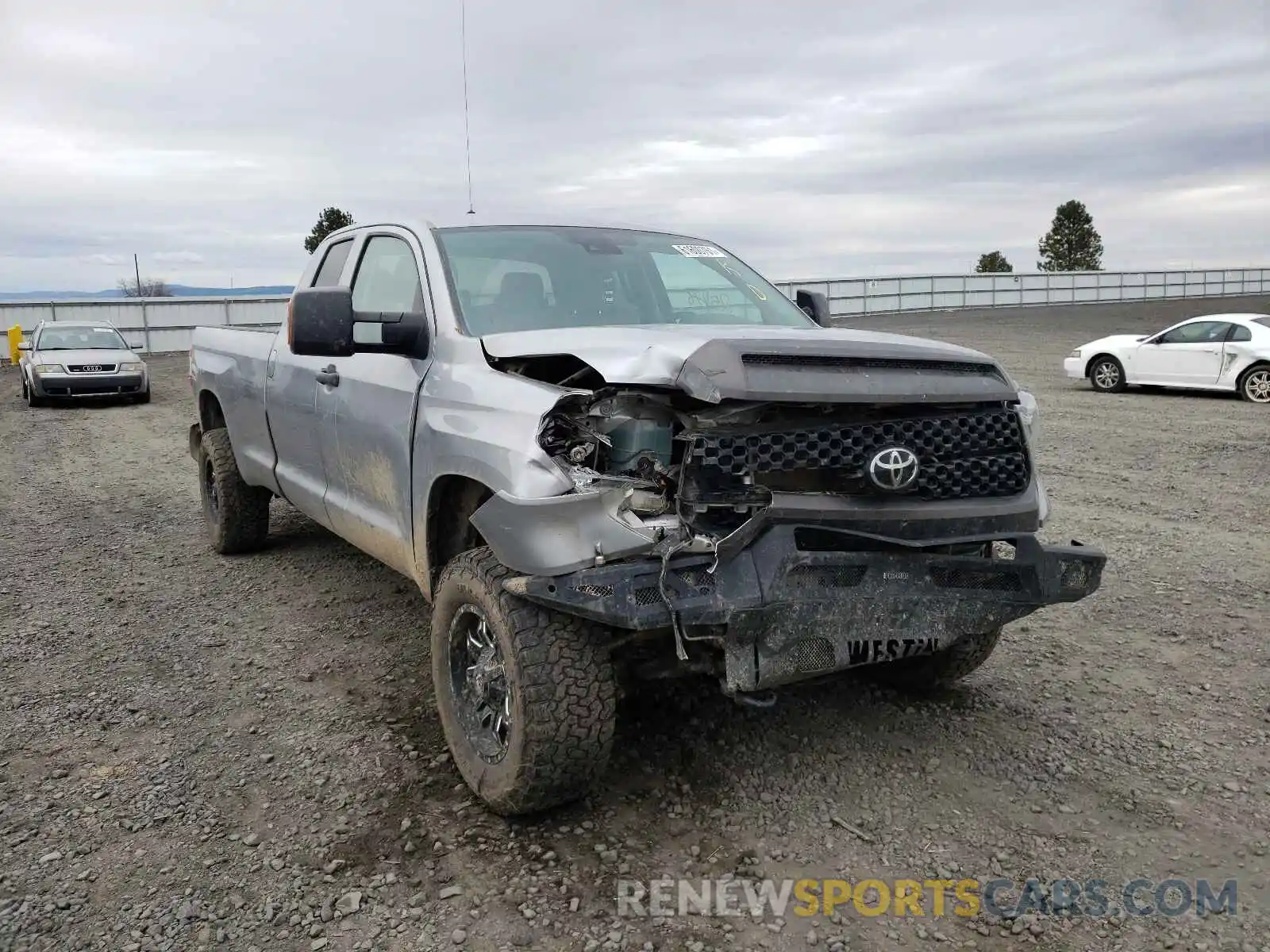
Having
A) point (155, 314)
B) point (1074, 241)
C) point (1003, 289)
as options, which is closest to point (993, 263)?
point (1074, 241)

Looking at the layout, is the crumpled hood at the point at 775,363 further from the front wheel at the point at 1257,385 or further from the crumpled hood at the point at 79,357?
the crumpled hood at the point at 79,357

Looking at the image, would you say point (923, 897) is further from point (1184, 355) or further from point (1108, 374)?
point (1108, 374)

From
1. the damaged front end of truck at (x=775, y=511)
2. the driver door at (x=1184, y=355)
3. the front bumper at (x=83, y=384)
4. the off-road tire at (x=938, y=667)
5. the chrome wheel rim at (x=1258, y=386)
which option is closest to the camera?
the damaged front end of truck at (x=775, y=511)

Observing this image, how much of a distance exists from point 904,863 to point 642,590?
1.16m

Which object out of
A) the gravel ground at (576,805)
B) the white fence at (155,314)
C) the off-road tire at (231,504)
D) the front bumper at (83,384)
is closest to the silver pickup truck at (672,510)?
the gravel ground at (576,805)

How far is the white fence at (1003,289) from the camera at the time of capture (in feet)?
132

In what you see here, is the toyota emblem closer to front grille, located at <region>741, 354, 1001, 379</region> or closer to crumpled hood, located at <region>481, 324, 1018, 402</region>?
crumpled hood, located at <region>481, 324, 1018, 402</region>

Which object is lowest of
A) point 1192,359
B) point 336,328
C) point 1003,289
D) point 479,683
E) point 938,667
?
→ point 938,667

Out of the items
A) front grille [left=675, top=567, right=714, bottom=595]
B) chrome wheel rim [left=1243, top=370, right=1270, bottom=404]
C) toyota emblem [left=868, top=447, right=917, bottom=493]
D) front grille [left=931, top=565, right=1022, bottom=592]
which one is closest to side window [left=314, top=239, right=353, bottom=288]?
front grille [left=675, top=567, right=714, bottom=595]

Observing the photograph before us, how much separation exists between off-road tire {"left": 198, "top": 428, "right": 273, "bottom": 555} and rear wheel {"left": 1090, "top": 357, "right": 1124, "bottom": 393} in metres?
14.3

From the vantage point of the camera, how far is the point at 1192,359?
15.7 meters

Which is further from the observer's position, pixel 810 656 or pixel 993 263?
pixel 993 263

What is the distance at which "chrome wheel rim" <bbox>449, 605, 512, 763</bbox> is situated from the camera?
335cm

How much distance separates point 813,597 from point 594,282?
197 centimetres
